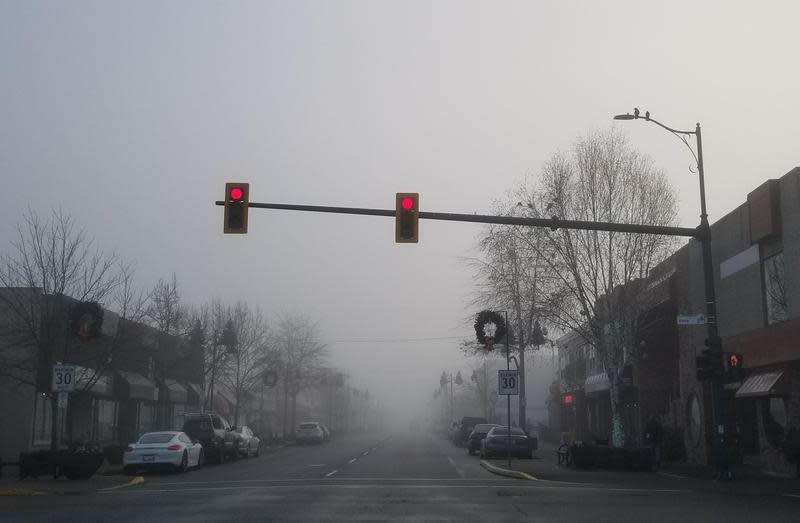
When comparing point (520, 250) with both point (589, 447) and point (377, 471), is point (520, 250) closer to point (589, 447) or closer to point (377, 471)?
point (589, 447)

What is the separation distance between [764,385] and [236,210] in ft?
54.1

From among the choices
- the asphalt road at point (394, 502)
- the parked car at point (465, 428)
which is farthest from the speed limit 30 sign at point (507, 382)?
the parked car at point (465, 428)

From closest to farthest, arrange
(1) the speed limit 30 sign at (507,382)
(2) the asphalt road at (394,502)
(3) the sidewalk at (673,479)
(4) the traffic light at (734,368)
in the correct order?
1. (2) the asphalt road at (394,502)
2. (3) the sidewalk at (673,479)
3. (4) the traffic light at (734,368)
4. (1) the speed limit 30 sign at (507,382)

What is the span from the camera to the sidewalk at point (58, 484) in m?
20.6

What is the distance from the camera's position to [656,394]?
40.3 metres

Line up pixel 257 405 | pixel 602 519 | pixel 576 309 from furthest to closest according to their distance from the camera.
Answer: pixel 257 405 → pixel 576 309 → pixel 602 519

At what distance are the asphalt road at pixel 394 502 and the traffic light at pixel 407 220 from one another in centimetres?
542

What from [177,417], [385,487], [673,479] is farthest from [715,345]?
[177,417]

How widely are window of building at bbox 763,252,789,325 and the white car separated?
742 inches

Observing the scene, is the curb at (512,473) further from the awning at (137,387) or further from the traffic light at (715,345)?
the awning at (137,387)

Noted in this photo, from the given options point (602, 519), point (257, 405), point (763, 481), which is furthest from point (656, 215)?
point (257, 405)

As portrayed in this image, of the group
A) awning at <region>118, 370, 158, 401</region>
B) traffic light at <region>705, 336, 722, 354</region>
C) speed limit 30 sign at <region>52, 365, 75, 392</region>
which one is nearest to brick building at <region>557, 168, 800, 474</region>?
traffic light at <region>705, 336, 722, 354</region>

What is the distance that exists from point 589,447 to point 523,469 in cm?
231

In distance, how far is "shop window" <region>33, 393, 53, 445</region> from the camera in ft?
123
